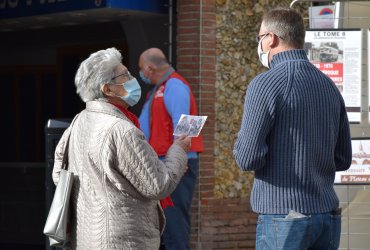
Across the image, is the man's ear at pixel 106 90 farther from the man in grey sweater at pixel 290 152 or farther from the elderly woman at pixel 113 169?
the man in grey sweater at pixel 290 152

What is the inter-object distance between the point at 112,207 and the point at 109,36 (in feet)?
23.7

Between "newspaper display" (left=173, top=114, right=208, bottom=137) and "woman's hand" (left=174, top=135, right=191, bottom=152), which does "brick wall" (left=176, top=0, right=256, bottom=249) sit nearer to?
"newspaper display" (left=173, top=114, right=208, bottom=137)

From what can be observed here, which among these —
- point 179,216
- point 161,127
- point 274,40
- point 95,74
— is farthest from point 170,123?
point 274,40

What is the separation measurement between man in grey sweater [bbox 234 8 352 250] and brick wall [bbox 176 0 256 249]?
528 centimetres

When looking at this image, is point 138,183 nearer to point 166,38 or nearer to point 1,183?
point 166,38

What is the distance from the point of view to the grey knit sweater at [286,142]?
13.8 ft

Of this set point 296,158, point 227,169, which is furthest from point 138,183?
point 227,169

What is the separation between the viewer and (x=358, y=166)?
6.34 metres

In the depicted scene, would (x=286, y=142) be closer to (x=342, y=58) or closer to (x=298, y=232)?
(x=298, y=232)

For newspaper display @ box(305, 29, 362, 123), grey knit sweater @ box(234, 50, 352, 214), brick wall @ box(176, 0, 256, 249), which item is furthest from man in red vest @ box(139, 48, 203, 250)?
grey knit sweater @ box(234, 50, 352, 214)

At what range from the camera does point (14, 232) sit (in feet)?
39.7

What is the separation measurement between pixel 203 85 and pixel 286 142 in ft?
17.8

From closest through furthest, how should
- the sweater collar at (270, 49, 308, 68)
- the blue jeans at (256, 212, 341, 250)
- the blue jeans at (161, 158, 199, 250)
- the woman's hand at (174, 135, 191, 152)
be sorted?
1. the blue jeans at (256, 212, 341, 250)
2. the sweater collar at (270, 49, 308, 68)
3. the woman's hand at (174, 135, 191, 152)
4. the blue jeans at (161, 158, 199, 250)

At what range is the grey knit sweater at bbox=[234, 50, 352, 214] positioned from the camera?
13.8 feet
